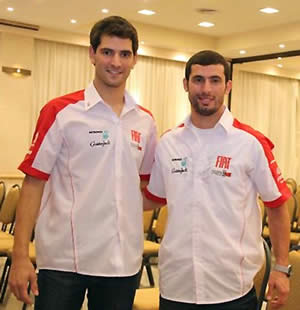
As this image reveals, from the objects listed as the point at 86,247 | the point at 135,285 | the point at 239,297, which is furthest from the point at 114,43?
the point at 239,297

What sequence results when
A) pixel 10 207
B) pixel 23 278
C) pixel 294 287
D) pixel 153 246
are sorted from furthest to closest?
pixel 10 207 → pixel 153 246 → pixel 294 287 → pixel 23 278

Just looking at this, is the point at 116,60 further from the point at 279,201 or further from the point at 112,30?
the point at 279,201

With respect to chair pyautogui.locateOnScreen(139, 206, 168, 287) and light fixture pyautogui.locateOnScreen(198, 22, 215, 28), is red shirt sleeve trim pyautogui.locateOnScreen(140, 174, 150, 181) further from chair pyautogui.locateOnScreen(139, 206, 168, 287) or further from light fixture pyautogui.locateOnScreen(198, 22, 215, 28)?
light fixture pyautogui.locateOnScreen(198, 22, 215, 28)

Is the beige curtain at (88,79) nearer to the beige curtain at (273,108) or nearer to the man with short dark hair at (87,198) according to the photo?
the beige curtain at (273,108)

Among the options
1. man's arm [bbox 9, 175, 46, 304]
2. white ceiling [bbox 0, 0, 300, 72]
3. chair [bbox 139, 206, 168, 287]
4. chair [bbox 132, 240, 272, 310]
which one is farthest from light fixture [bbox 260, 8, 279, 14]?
man's arm [bbox 9, 175, 46, 304]

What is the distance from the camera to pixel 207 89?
2.45 m

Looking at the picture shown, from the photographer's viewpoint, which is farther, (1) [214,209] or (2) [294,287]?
(2) [294,287]

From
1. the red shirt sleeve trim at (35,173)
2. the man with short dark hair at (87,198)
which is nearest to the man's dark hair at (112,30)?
the man with short dark hair at (87,198)

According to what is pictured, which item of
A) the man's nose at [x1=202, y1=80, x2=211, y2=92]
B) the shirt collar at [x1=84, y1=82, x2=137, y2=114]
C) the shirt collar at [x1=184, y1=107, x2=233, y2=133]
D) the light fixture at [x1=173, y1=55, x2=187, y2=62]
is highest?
the light fixture at [x1=173, y1=55, x2=187, y2=62]

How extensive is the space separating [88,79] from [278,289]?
9.49 metres

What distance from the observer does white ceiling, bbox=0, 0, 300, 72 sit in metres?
9.16

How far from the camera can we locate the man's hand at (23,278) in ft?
7.50

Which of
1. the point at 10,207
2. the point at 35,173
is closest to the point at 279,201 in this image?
the point at 35,173

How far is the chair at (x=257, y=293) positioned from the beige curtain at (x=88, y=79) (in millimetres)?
7778
